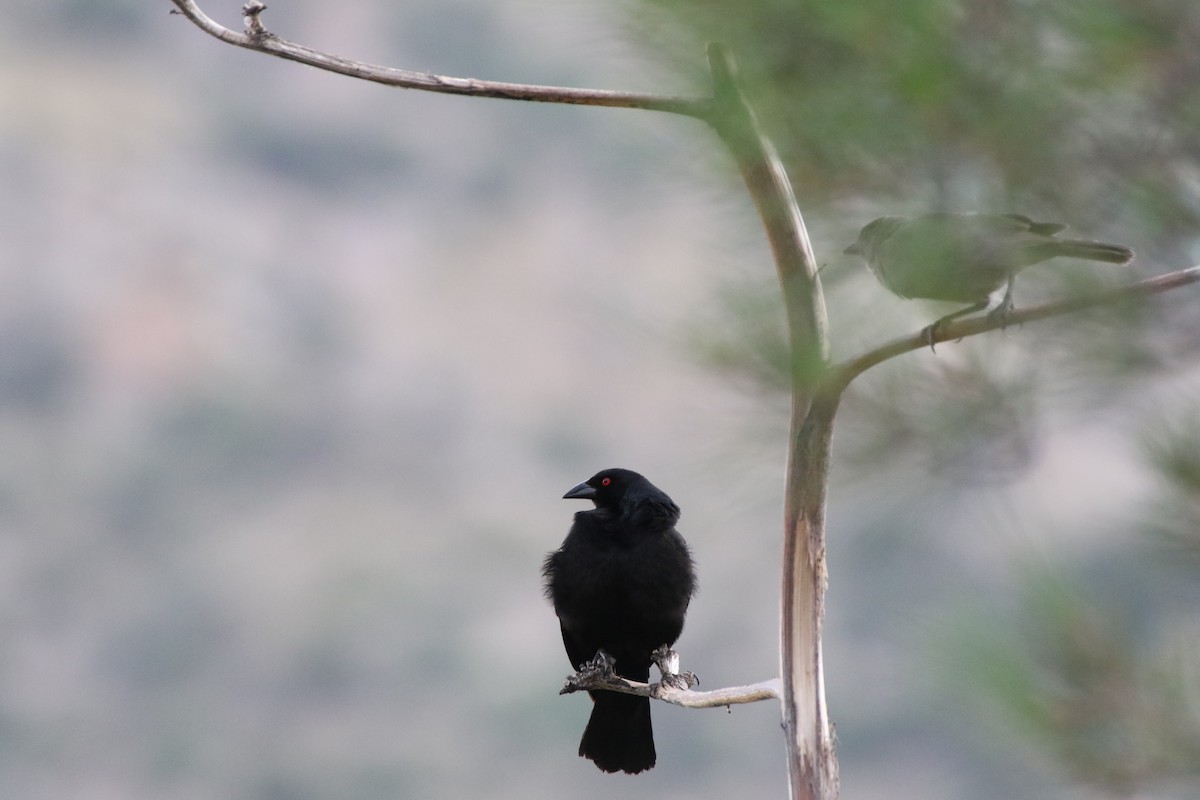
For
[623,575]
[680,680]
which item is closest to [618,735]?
[623,575]

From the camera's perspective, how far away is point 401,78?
314cm

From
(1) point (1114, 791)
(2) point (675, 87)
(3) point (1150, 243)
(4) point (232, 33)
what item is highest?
(4) point (232, 33)

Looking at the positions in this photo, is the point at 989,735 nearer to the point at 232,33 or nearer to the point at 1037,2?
the point at 1037,2

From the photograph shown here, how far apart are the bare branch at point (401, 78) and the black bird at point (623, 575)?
2091 millimetres

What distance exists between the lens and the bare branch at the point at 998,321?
2.38 meters

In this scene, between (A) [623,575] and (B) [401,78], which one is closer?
(B) [401,78]

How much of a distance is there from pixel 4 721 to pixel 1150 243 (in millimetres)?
39073

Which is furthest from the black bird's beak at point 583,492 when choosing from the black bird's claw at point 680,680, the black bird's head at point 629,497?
the black bird's claw at point 680,680

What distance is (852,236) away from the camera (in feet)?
8.67

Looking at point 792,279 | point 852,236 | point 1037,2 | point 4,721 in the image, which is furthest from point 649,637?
point 4,721

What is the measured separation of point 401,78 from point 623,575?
2263 millimetres

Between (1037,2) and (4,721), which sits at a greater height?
(4,721)

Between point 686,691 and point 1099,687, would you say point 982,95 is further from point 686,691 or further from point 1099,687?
point 686,691

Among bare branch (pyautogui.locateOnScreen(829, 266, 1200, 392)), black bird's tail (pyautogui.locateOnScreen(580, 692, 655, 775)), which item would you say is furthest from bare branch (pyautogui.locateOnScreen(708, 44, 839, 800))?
black bird's tail (pyautogui.locateOnScreen(580, 692, 655, 775))
